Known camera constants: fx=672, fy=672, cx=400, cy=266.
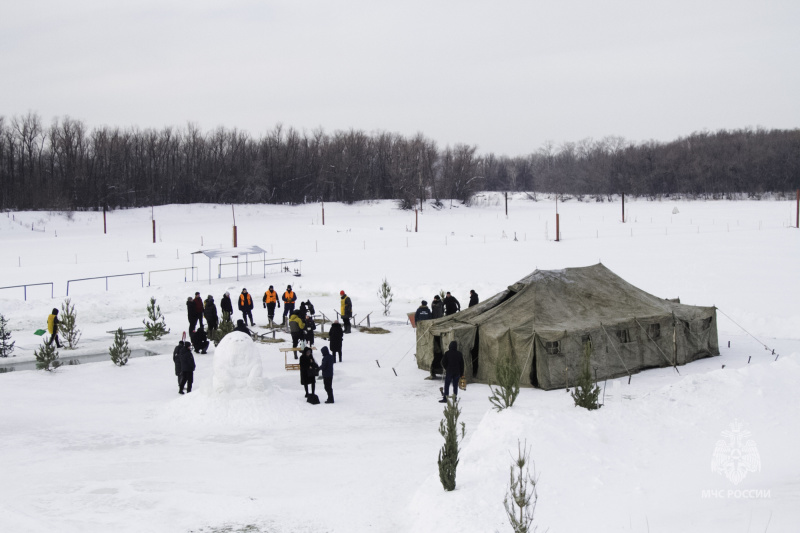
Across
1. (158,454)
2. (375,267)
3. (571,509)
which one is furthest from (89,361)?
(375,267)

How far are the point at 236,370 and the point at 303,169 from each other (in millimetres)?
90002

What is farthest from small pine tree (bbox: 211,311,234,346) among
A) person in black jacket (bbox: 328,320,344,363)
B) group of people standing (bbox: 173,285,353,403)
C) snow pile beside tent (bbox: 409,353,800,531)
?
snow pile beside tent (bbox: 409,353,800,531)

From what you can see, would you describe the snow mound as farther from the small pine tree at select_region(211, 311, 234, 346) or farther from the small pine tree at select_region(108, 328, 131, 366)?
the small pine tree at select_region(211, 311, 234, 346)

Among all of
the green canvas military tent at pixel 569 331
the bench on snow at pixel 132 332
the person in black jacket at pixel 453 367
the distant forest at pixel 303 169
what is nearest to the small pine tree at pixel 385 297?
the green canvas military tent at pixel 569 331

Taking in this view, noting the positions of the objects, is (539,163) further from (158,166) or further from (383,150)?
(158,166)

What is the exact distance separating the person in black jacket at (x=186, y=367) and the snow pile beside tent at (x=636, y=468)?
20.5 ft

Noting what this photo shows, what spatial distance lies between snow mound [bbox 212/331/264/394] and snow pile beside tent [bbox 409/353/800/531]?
4239 millimetres

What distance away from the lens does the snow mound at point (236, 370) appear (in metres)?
12.6

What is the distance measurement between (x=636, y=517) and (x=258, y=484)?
5025mm

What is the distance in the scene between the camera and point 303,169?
100438mm

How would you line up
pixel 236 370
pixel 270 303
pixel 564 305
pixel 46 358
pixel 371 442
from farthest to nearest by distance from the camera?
pixel 270 303, pixel 46 358, pixel 564 305, pixel 236 370, pixel 371 442

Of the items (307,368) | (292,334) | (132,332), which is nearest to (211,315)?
(292,334)

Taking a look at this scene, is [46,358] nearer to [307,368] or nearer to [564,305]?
[307,368]

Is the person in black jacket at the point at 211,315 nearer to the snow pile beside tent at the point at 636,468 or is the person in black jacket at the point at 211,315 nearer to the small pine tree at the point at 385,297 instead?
the small pine tree at the point at 385,297
